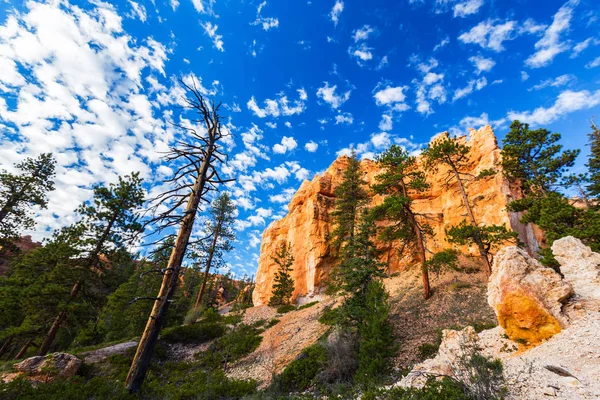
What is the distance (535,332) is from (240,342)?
52.7ft

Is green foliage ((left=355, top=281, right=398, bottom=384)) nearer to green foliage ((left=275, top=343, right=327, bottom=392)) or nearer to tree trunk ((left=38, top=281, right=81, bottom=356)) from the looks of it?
green foliage ((left=275, top=343, right=327, bottom=392))

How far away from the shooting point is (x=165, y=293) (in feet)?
18.2

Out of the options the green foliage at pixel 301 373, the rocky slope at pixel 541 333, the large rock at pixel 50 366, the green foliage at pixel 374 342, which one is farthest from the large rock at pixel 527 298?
the large rock at pixel 50 366

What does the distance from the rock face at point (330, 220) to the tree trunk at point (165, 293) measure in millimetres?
21829

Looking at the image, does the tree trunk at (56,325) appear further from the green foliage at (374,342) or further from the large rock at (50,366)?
the green foliage at (374,342)

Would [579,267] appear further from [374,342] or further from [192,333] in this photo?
[192,333]

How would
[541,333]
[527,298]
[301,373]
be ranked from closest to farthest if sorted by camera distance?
[541,333] → [527,298] → [301,373]

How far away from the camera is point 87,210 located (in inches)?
673

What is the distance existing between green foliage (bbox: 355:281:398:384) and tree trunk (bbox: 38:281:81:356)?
56.5 feet

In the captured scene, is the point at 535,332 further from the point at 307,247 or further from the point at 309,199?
the point at 309,199

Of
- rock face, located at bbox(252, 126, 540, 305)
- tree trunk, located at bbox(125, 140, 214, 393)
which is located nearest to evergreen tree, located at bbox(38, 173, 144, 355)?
tree trunk, located at bbox(125, 140, 214, 393)

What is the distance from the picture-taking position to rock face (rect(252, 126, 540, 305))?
22781mm

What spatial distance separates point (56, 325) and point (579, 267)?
2539cm

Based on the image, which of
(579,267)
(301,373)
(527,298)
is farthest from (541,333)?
(301,373)
